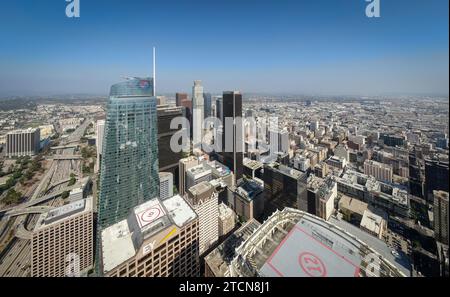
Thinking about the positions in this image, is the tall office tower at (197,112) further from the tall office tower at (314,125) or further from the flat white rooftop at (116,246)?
the flat white rooftop at (116,246)

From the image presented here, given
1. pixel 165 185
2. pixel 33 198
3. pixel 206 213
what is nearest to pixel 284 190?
pixel 206 213

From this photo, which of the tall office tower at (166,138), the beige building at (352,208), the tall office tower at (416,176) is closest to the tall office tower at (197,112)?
the tall office tower at (166,138)

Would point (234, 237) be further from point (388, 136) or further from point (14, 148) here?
point (14, 148)

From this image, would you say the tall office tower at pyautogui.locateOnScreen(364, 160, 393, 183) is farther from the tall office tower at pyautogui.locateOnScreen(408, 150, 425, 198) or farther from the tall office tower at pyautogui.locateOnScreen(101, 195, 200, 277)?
the tall office tower at pyautogui.locateOnScreen(101, 195, 200, 277)

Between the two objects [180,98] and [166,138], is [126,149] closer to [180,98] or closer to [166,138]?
[166,138]

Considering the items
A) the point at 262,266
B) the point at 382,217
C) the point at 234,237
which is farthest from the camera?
the point at 382,217
